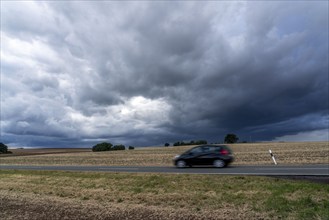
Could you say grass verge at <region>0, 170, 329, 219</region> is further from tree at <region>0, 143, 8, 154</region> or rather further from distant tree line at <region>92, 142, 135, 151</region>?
tree at <region>0, 143, 8, 154</region>

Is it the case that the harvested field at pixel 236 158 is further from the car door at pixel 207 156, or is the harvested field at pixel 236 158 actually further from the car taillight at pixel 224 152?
the car door at pixel 207 156

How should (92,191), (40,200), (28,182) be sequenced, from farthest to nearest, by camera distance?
(28,182), (92,191), (40,200)

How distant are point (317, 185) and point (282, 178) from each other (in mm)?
2527

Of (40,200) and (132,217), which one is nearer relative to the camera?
(132,217)

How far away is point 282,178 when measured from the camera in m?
14.4

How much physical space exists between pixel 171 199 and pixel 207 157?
36.4 ft

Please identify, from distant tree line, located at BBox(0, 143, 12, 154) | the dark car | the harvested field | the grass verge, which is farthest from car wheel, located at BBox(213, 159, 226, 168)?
distant tree line, located at BBox(0, 143, 12, 154)

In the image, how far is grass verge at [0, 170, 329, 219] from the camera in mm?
9250

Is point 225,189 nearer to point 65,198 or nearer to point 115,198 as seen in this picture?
point 115,198

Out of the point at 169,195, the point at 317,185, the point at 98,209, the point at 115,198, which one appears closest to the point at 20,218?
the point at 98,209

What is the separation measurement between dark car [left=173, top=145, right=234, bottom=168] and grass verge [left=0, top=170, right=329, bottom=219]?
20.7 ft

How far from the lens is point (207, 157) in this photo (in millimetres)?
22078

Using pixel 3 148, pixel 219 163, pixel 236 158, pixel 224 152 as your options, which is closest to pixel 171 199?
→ pixel 219 163

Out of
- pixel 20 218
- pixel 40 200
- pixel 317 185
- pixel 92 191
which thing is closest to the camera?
pixel 20 218
